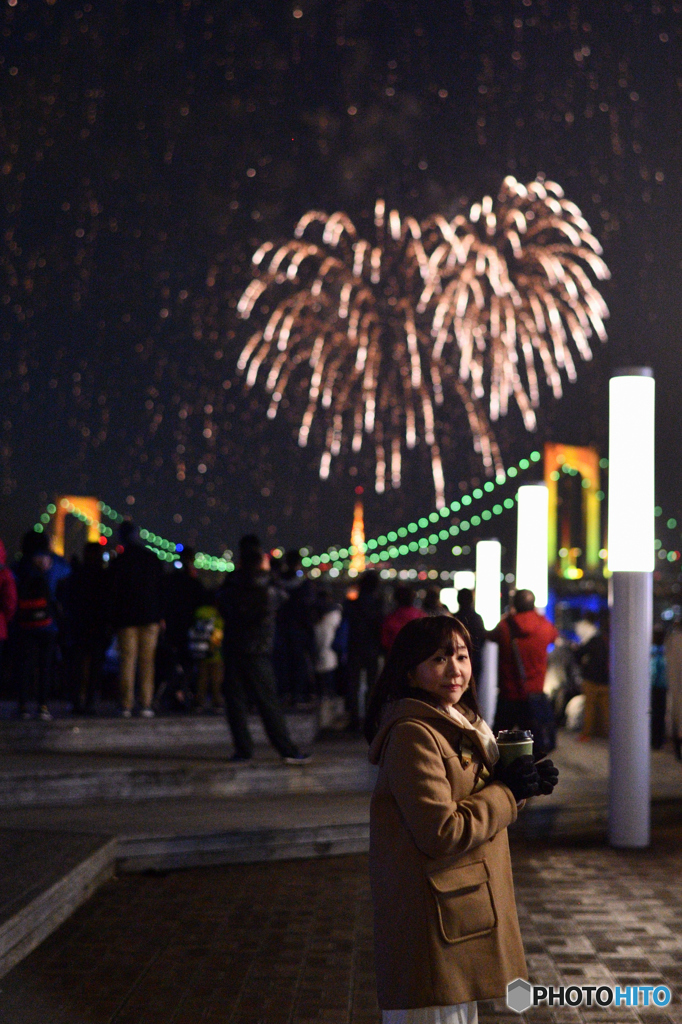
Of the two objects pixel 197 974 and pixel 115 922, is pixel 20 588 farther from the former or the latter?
pixel 197 974

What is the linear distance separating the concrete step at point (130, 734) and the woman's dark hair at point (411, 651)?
276 inches

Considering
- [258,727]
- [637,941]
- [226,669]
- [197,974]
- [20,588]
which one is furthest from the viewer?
[258,727]

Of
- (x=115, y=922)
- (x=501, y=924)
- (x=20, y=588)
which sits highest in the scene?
(x=20, y=588)

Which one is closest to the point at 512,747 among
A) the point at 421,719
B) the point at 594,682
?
the point at 421,719

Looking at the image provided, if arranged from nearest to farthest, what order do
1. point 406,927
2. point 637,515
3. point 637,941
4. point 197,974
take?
point 406,927, point 197,974, point 637,941, point 637,515

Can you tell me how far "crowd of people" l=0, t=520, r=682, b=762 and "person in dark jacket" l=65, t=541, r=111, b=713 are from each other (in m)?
0.01

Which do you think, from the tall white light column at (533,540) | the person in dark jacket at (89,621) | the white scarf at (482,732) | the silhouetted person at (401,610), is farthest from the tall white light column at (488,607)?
the white scarf at (482,732)

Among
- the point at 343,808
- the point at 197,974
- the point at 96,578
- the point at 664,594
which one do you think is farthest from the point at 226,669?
the point at 664,594

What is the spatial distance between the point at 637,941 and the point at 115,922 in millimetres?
2497

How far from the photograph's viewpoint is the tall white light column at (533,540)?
12.7 meters

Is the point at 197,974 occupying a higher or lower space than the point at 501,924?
lower

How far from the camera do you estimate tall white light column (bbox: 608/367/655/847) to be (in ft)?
26.8

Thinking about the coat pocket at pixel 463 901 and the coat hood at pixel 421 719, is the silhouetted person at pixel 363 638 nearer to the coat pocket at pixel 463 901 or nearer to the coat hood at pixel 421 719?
the coat hood at pixel 421 719

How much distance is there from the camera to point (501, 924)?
2877 millimetres
